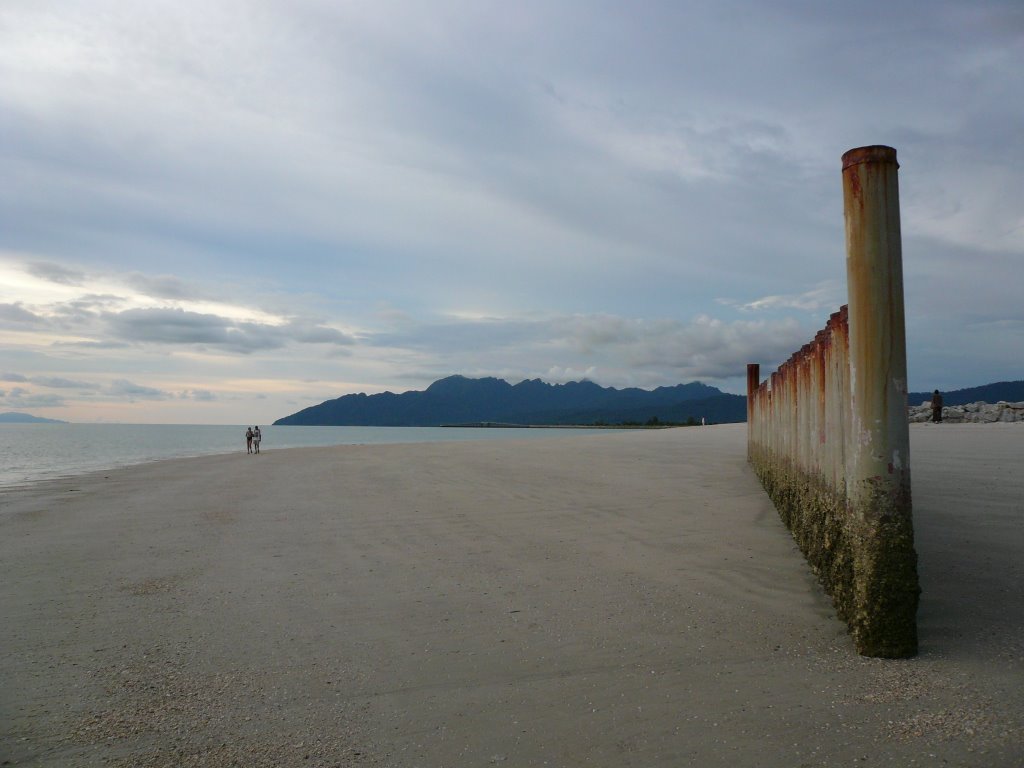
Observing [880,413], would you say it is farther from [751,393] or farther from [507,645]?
[751,393]

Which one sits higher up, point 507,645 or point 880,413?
point 880,413

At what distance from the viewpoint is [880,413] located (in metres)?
3.84

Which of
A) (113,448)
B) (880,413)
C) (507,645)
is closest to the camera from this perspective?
(880,413)

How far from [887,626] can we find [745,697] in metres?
0.97

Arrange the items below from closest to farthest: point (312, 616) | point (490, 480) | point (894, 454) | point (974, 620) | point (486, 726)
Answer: point (486, 726) < point (894, 454) < point (974, 620) < point (312, 616) < point (490, 480)

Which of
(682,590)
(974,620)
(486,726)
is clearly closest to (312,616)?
(486,726)

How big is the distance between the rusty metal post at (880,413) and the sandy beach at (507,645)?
12.2 inches

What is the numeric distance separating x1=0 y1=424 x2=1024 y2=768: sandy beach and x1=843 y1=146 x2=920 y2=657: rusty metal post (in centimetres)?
31

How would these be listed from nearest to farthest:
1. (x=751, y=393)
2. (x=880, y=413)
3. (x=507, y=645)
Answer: (x=880, y=413), (x=507, y=645), (x=751, y=393)

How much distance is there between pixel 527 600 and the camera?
5.37 metres

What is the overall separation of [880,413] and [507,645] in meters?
2.69

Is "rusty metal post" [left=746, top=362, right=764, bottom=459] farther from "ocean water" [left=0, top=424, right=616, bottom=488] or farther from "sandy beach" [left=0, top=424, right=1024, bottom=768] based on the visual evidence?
"ocean water" [left=0, top=424, right=616, bottom=488]

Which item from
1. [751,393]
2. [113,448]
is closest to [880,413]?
[751,393]

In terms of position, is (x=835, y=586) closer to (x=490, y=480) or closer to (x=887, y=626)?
(x=887, y=626)
